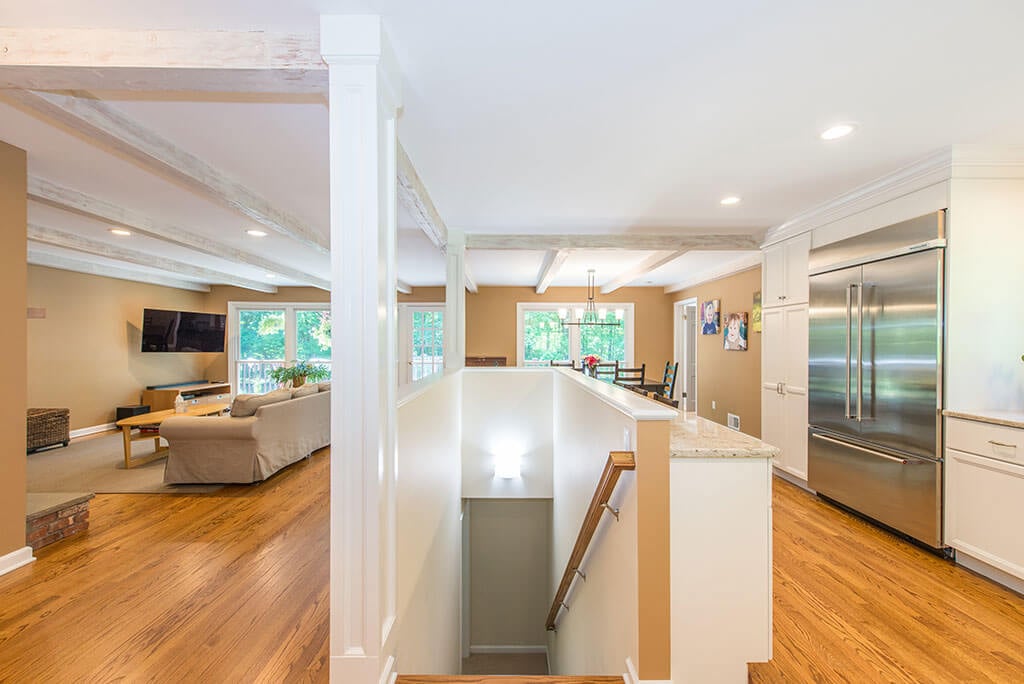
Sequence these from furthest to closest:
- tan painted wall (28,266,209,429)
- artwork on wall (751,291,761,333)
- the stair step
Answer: tan painted wall (28,266,209,429)
artwork on wall (751,291,761,333)
the stair step

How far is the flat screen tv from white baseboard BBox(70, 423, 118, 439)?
1253 millimetres

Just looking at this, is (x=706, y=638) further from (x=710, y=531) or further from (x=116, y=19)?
(x=116, y=19)

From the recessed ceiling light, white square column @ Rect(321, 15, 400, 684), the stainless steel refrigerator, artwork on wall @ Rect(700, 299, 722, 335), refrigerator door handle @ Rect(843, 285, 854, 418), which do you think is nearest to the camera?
white square column @ Rect(321, 15, 400, 684)

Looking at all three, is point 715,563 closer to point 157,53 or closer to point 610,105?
point 610,105

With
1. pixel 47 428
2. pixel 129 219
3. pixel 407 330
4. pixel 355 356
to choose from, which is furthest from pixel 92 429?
pixel 355 356

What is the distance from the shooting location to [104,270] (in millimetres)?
6578

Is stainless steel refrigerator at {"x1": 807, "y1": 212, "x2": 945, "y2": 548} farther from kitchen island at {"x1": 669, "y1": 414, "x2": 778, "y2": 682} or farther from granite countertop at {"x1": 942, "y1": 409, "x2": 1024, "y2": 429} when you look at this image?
kitchen island at {"x1": 669, "y1": 414, "x2": 778, "y2": 682}

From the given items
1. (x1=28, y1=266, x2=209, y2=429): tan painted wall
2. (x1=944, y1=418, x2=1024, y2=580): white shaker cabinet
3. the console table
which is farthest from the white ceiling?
the console table

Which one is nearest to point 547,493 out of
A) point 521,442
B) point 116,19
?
point 521,442

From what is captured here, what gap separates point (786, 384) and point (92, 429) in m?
9.18

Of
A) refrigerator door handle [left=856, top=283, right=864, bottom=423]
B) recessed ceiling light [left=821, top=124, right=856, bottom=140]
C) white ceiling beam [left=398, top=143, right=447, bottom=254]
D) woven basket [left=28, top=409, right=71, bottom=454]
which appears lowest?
Result: woven basket [left=28, top=409, right=71, bottom=454]

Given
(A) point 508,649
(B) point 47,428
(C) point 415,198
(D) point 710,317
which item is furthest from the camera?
(D) point 710,317

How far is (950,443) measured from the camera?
2.75 metres

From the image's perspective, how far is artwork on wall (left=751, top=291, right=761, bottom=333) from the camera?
556cm
